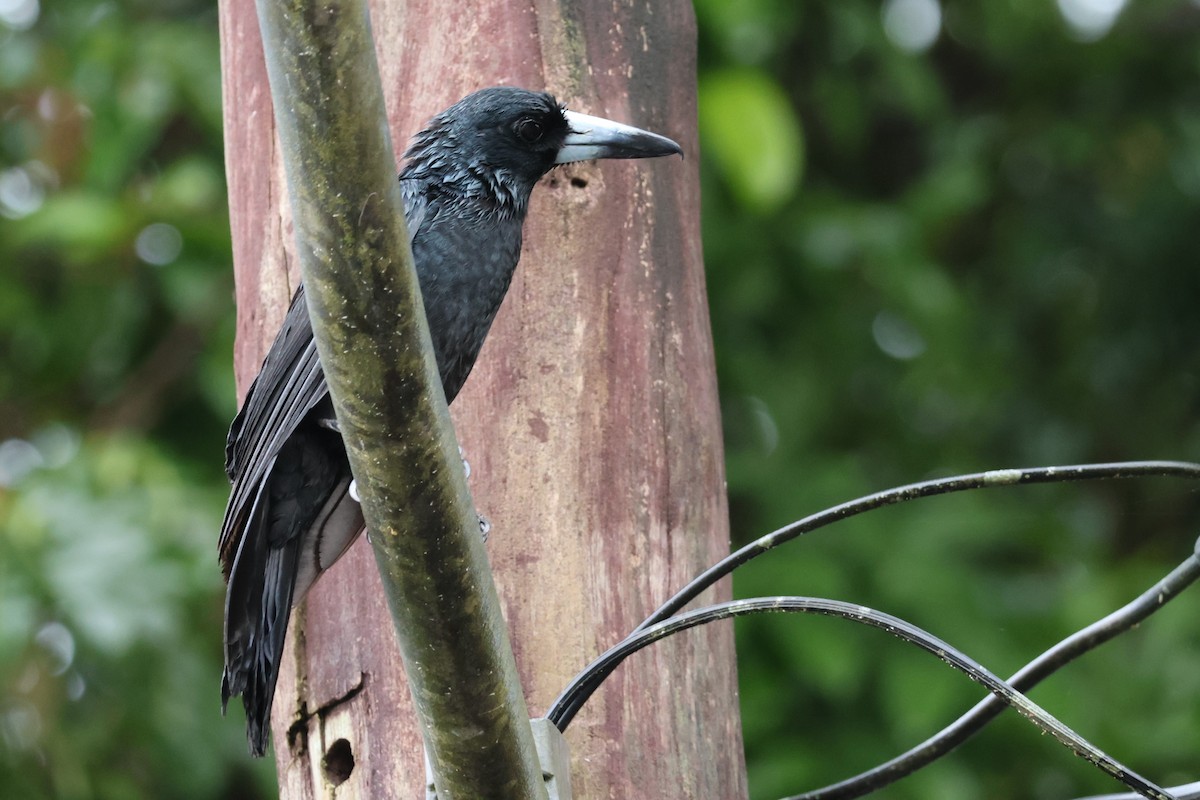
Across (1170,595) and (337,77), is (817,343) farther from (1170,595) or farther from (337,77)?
(337,77)

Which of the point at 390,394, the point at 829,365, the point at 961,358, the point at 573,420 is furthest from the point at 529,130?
the point at 961,358

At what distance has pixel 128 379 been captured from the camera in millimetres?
4480

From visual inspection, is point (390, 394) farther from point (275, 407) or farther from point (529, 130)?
point (529, 130)

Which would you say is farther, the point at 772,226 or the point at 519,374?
the point at 772,226

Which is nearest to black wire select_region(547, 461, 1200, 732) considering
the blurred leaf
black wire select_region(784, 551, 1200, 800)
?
black wire select_region(784, 551, 1200, 800)

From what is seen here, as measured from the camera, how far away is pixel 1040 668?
2.06 m

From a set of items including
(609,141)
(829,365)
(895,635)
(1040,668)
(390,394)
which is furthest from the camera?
(829,365)

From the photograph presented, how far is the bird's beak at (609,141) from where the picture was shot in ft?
7.71

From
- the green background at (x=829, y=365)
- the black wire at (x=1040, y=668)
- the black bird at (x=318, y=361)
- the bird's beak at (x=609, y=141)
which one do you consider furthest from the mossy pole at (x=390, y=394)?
the green background at (x=829, y=365)

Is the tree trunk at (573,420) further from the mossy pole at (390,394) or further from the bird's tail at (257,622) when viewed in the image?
the mossy pole at (390,394)

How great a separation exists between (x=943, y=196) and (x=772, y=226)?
0.66 metres

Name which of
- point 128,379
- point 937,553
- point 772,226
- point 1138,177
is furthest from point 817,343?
point 128,379

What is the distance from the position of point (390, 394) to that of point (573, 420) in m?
0.80

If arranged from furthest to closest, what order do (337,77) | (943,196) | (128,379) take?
(943,196) < (128,379) < (337,77)
